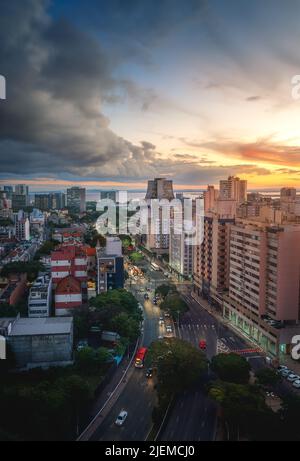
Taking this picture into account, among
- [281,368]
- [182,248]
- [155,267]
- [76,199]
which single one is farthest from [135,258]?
[76,199]

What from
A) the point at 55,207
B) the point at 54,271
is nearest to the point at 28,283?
the point at 54,271

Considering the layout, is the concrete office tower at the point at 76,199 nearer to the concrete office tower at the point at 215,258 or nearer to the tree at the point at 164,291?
the tree at the point at 164,291

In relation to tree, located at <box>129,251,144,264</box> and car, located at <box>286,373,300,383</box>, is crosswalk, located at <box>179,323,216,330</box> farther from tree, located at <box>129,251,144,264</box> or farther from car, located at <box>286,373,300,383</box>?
tree, located at <box>129,251,144,264</box>

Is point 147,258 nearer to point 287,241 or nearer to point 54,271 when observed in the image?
point 54,271

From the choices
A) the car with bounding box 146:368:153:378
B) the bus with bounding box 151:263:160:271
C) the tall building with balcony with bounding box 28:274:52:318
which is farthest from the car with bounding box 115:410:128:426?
the bus with bounding box 151:263:160:271
